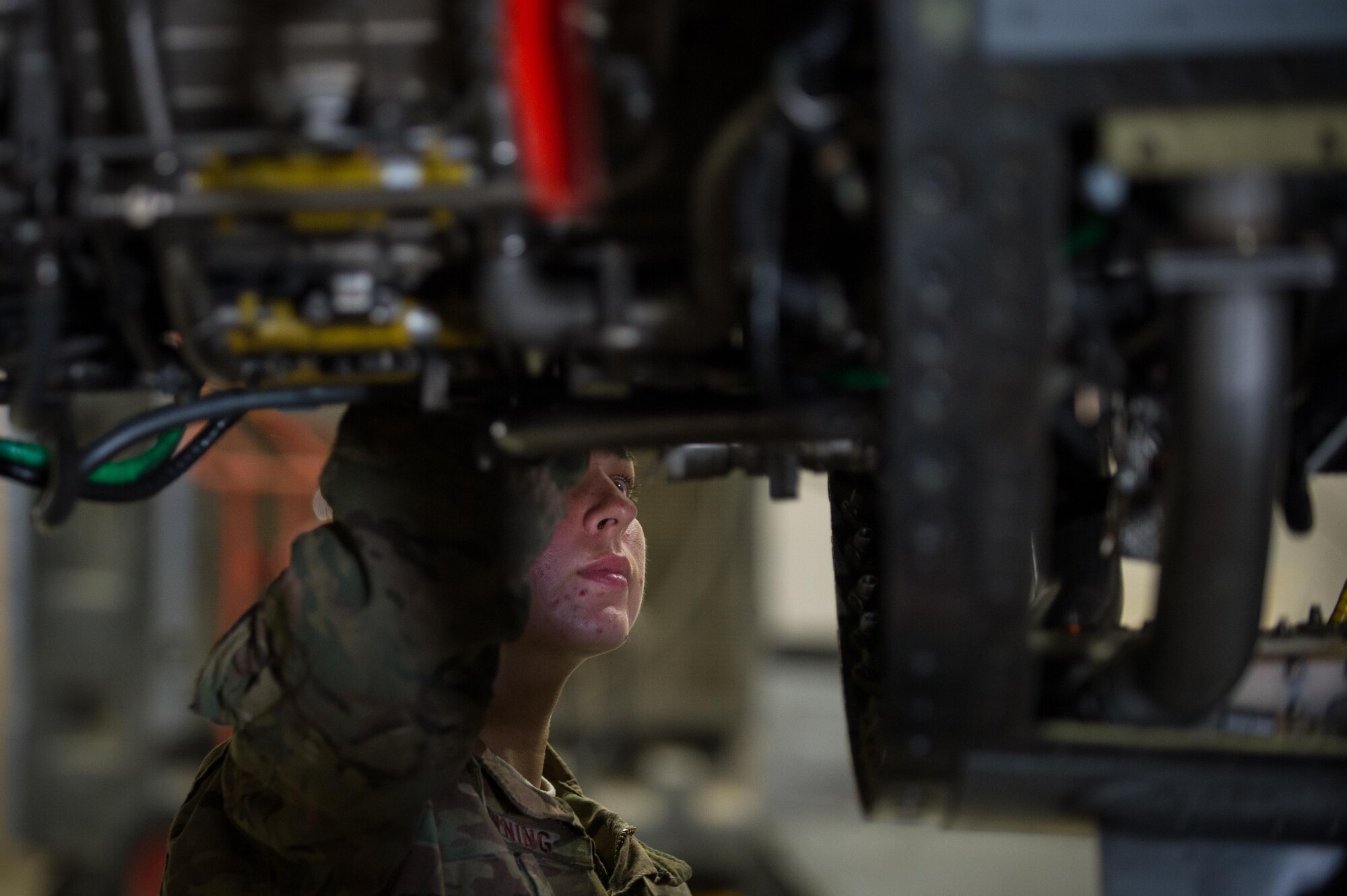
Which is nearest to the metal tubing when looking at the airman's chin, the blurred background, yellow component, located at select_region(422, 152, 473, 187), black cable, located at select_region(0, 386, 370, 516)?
yellow component, located at select_region(422, 152, 473, 187)

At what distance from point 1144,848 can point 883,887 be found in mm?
3442

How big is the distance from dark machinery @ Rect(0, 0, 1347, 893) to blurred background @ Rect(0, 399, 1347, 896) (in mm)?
3650

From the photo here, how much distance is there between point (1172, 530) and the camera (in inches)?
33.4

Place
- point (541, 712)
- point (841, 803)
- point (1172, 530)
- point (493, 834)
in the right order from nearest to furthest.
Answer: point (1172, 530) → point (493, 834) → point (541, 712) → point (841, 803)

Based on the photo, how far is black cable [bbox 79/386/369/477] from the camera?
3.80 feet

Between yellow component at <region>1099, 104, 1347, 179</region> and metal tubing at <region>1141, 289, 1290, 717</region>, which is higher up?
yellow component at <region>1099, 104, 1347, 179</region>

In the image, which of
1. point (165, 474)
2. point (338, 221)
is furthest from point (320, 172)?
point (165, 474)

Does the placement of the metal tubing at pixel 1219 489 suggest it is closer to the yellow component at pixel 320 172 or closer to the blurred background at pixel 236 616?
the yellow component at pixel 320 172

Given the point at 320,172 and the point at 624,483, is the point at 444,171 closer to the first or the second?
the point at 320,172

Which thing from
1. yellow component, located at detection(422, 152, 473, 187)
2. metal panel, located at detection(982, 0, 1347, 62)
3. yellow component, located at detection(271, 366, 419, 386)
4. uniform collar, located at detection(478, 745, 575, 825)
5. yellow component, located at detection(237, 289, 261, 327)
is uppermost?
metal panel, located at detection(982, 0, 1347, 62)

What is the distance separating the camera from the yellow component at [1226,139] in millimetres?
751

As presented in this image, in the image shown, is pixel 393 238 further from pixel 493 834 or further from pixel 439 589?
pixel 493 834

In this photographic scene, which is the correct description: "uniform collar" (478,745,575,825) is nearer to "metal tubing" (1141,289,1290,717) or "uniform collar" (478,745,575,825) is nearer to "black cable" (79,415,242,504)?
"black cable" (79,415,242,504)

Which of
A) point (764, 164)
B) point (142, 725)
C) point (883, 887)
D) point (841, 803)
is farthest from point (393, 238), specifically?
point (142, 725)
